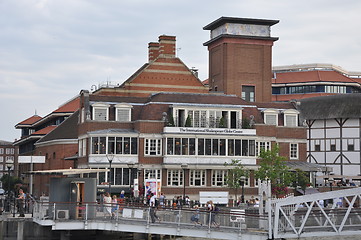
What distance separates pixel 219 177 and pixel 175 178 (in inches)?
173

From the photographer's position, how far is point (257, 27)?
94.4m

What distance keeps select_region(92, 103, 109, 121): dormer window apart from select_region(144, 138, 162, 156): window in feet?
15.0

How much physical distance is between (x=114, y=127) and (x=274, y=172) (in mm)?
15491

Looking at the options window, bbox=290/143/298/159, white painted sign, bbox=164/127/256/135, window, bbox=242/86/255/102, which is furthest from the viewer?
window, bbox=242/86/255/102

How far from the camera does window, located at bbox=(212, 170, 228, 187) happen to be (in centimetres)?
6738

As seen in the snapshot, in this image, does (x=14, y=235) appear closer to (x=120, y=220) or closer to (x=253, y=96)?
(x=120, y=220)

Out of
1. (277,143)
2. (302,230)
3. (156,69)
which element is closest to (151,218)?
(302,230)

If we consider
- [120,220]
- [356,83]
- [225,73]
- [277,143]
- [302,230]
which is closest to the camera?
[302,230]

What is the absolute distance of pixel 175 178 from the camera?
66312 mm

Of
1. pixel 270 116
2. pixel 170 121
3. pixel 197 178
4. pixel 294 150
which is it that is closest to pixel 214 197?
pixel 197 178

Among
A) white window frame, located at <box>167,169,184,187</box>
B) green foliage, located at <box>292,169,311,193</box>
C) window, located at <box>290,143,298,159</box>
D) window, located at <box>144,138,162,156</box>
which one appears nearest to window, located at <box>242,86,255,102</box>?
window, located at <box>290,143,298,159</box>

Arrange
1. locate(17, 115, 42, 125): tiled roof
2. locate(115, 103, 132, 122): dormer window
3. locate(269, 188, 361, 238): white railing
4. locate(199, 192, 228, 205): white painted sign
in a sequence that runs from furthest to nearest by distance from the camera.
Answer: locate(17, 115, 42, 125): tiled roof < locate(115, 103, 132, 122): dormer window < locate(199, 192, 228, 205): white painted sign < locate(269, 188, 361, 238): white railing

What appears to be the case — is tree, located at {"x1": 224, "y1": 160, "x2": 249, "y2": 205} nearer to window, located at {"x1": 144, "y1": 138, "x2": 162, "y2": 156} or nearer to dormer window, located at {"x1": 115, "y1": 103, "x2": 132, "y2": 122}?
window, located at {"x1": 144, "y1": 138, "x2": 162, "y2": 156}

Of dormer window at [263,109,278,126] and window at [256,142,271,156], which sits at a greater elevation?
dormer window at [263,109,278,126]
